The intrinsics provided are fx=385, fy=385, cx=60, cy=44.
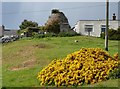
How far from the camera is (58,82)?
1390 cm

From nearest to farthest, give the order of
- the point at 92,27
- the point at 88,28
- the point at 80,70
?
the point at 80,70 → the point at 92,27 → the point at 88,28

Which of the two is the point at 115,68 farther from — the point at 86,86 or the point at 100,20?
the point at 100,20

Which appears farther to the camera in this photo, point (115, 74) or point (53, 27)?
point (53, 27)

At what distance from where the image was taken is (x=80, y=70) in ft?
46.6

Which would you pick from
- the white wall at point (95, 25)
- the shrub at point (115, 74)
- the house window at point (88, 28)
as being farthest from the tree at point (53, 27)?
the shrub at point (115, 74)

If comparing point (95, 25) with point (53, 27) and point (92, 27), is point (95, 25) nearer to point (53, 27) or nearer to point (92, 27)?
point (92, 27)

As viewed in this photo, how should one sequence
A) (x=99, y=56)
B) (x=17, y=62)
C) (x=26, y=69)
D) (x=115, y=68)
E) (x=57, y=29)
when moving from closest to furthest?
(x=115, y=68), (x=99, y=56), (x=26, y=69), (x=17, y=62), (x=57, y=29)

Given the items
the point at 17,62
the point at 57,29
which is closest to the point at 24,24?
the point at 57,29

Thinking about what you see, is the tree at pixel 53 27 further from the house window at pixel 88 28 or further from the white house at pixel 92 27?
the house window at pixel 88 28

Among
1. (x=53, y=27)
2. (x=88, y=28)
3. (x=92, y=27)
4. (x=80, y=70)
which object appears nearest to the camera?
(x=80, y=70)

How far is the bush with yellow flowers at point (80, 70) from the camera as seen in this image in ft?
44.7

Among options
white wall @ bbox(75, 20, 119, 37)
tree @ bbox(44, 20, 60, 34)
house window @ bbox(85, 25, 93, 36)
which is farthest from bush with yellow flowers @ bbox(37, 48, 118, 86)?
house window @ bbox(85, 25, 93, 36)

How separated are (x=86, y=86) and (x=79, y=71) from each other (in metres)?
1.02

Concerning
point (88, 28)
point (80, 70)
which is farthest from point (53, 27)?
point (80, 70)
